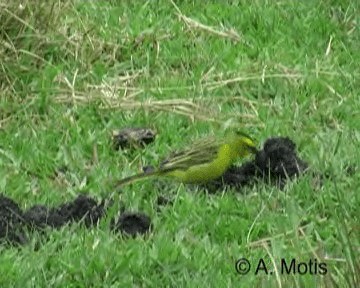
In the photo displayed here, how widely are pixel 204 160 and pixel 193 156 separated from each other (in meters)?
0.06

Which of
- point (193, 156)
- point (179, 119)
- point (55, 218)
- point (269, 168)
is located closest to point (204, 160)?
point (193, 156)

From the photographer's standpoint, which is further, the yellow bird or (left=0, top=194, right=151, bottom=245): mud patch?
the yellow bird

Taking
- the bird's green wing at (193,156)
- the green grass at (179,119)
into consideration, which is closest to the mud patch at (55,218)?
the green grass at (179,119)

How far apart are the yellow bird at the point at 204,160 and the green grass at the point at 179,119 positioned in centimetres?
7

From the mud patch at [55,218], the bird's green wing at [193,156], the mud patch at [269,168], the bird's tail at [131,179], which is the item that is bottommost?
the mud patch at [269,168]

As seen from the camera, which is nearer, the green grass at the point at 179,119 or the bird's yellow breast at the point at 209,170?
the green grass at the point at 179,119

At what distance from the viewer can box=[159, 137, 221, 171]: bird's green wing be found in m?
7.01

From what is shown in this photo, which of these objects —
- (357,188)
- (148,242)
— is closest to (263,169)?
(357,188)

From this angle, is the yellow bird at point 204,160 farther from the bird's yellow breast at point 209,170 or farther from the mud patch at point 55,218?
the mud patch at point 55,218

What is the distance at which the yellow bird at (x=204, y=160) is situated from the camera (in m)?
6.98

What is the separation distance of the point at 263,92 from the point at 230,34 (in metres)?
0.81

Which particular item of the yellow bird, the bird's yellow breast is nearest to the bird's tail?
the yellow bird

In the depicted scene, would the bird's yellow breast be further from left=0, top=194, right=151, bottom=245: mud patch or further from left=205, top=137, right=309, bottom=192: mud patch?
left=0, top=194, right=151, bottom=245: mud patch

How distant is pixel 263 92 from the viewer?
27.1 ft
